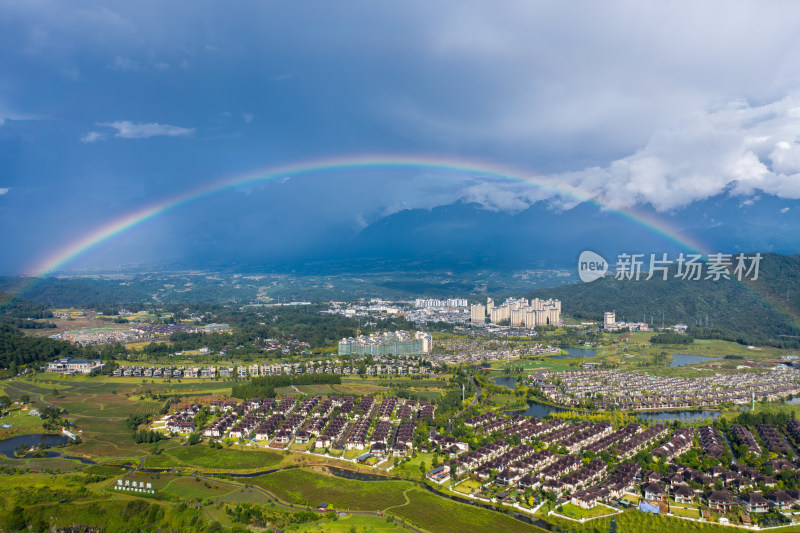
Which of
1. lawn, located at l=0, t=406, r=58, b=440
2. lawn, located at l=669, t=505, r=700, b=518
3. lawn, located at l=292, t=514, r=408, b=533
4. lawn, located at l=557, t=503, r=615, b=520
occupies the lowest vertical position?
lawn, located at l=0, t=406, r=58, b=440

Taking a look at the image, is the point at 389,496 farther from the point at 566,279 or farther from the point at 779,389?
the point at 566,279

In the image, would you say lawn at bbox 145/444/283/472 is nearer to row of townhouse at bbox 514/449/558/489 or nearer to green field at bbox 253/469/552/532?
green field at bbox 253/469/552/532

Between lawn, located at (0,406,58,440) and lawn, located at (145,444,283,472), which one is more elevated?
lawn, located at (145,444,283,472)

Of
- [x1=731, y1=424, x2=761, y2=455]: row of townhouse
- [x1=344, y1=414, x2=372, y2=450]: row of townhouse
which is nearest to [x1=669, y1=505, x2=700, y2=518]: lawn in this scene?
[x1=731, y1=424, x2=761, y2=455]: row of townhouse

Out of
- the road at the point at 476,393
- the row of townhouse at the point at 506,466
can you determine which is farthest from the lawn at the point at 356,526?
the road at the point at 476,393

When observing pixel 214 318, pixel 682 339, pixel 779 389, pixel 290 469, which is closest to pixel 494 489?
pixel 290 469

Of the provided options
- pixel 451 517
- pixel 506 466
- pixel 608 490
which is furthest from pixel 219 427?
pixel 608 490

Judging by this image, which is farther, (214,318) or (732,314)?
(214,318)
